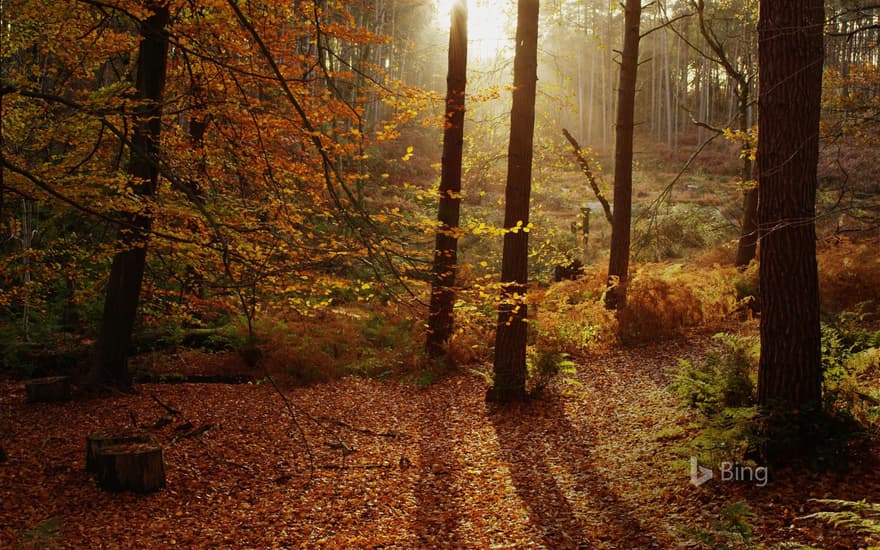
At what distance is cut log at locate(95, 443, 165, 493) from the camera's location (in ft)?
18.8

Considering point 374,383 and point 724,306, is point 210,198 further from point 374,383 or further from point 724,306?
point 724,306

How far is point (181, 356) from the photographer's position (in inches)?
445

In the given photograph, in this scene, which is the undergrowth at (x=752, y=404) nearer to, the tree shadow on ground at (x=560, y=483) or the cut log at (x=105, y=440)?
the tree shadow on ground at (x=560, y=483)

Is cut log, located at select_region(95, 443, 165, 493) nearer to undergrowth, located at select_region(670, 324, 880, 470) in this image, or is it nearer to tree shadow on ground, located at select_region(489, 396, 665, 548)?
tree shadow on ground, located at select_region(489, 396, 665, 548)

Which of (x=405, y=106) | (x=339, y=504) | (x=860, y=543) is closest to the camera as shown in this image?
(x=860, y=543)

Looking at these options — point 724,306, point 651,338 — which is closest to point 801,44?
point 651,338

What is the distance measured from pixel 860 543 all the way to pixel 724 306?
8.62 metres

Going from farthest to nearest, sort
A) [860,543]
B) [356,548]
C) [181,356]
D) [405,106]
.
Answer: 1. [181,356]
2. [405,106]
3. [356,548]
4. [860,543]

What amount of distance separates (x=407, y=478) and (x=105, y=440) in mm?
3187

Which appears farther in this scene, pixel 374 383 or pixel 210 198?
pixel 374 383

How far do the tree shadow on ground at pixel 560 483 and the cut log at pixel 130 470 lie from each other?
3.62 m

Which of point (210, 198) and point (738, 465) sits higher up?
point (210, 198)

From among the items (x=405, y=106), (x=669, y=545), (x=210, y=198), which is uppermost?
(x=405, y=106)

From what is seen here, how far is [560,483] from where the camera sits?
5695mm
